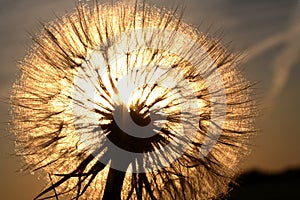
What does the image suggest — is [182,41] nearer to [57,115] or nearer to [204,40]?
[204,40]

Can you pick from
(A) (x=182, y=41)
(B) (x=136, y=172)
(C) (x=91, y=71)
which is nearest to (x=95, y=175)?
(B) (x=136, y=172)

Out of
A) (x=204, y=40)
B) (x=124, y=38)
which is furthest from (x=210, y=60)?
(x=124, y=38)

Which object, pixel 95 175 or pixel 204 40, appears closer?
pixel 95 175

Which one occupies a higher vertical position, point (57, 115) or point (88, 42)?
point (88, 42)

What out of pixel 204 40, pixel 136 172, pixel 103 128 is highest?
pixel 204 40

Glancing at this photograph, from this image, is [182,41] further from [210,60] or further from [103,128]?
[103,128]

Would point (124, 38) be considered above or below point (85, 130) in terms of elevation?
above
